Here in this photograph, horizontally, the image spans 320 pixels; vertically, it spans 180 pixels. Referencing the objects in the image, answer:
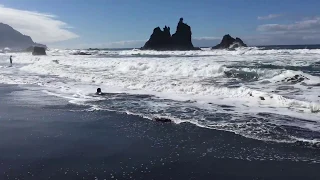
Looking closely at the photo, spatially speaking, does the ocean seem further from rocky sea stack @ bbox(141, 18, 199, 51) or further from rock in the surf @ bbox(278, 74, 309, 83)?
rocky sea stack @ bbox(141, 18, 199, 51)

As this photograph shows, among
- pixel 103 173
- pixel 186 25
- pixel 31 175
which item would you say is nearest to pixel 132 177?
pixel 103 173

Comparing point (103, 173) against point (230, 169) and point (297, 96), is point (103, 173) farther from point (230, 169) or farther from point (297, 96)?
point (297, 96)

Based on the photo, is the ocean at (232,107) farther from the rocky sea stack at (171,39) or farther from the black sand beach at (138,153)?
the rocky sea stack at (171,39)

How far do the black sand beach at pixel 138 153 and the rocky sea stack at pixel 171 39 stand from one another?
351 feet

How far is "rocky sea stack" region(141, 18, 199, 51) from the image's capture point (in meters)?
117

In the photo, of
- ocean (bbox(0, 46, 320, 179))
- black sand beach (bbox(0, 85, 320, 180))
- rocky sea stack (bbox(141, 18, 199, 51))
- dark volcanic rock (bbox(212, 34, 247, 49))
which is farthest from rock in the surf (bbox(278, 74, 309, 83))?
rocky sea stack (bbox(141, 18, 199, 51))

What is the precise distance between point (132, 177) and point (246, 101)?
935 centimetres

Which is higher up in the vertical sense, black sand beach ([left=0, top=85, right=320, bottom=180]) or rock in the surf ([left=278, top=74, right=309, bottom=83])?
rock in the surf ([left=278, top=74, right=309, bottom=83])

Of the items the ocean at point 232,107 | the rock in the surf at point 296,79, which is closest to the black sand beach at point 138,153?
the ocean at point 232,107

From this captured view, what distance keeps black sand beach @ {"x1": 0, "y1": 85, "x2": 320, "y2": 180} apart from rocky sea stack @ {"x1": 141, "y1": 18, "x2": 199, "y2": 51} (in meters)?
107

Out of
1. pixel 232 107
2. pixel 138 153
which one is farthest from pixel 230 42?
pixel 138 153

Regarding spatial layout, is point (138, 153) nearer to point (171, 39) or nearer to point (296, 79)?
point (296, 79)

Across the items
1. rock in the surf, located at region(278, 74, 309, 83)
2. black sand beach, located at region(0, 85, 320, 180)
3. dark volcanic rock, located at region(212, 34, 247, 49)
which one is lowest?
black sand beach, located at region(0, 85, 320, 180)

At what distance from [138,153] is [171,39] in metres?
113
